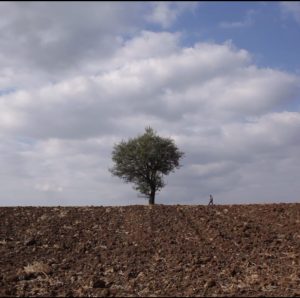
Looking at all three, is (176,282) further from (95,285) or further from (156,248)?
(156,248)

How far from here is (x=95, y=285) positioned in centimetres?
1032

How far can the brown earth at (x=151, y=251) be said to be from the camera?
34.3 feet

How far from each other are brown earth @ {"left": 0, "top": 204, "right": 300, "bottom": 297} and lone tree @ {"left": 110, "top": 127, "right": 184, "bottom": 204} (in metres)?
15.1

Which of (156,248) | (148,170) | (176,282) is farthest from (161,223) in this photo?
(148,170)

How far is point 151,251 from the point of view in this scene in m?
13.9

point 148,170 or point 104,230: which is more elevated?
point 148,170

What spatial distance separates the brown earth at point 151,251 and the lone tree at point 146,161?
49.6 ft

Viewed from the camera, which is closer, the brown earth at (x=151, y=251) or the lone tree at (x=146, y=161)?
the brown earth at (x=151, y=251)

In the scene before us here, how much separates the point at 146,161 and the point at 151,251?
21.5m

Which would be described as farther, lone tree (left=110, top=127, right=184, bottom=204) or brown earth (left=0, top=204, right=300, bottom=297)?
lone tree (left=110, top=127, right=184, bottom=204)

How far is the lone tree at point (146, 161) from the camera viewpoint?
35312 millimetres

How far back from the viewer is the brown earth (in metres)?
10.5

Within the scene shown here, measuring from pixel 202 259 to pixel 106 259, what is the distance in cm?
235

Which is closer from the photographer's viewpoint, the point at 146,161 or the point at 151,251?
the point at 151,251
